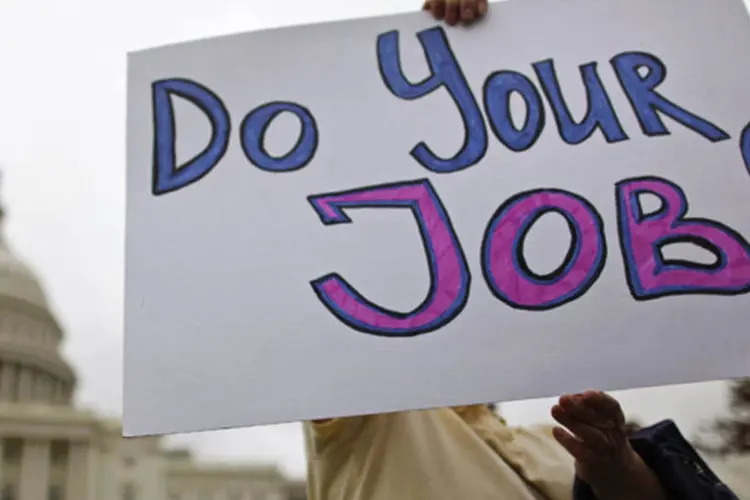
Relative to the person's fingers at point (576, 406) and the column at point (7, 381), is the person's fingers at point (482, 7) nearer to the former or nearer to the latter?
the person's fingers at point (576, 406)

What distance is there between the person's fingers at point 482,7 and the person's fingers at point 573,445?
558 mm

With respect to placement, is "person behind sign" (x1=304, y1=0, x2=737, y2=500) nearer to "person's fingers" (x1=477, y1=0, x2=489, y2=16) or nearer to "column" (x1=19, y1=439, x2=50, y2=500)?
"person's fingers" (x1=477, y1=0, x2=489, y2=16)

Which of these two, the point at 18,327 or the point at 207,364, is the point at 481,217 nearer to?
the point at 207,364

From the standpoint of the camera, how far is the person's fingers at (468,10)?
114cm

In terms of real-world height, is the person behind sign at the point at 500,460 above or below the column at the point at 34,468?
below

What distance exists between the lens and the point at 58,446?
24.5 m

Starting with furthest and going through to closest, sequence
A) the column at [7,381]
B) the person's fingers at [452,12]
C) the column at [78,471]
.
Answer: the column at [7,381], the column at [78,471], the person's fingers at [452,12]


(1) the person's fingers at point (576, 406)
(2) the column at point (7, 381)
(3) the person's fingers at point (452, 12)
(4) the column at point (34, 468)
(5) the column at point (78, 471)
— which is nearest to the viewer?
(1) the person's fingers at point (576, 406)

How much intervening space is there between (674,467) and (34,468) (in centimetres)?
2568

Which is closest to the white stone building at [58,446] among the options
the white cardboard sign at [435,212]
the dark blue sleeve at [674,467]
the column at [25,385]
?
the column at [25,385]

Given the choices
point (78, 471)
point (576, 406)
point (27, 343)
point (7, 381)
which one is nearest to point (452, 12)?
point (576, 406)

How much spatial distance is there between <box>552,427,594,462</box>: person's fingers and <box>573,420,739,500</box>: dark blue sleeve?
0.16 feet

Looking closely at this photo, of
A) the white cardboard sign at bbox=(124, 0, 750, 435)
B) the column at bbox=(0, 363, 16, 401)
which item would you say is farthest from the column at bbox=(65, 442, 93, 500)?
the white cardboard sign at bbox=(124, 0, 750, 435)

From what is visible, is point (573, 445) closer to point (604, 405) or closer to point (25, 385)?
point (604, 405)
